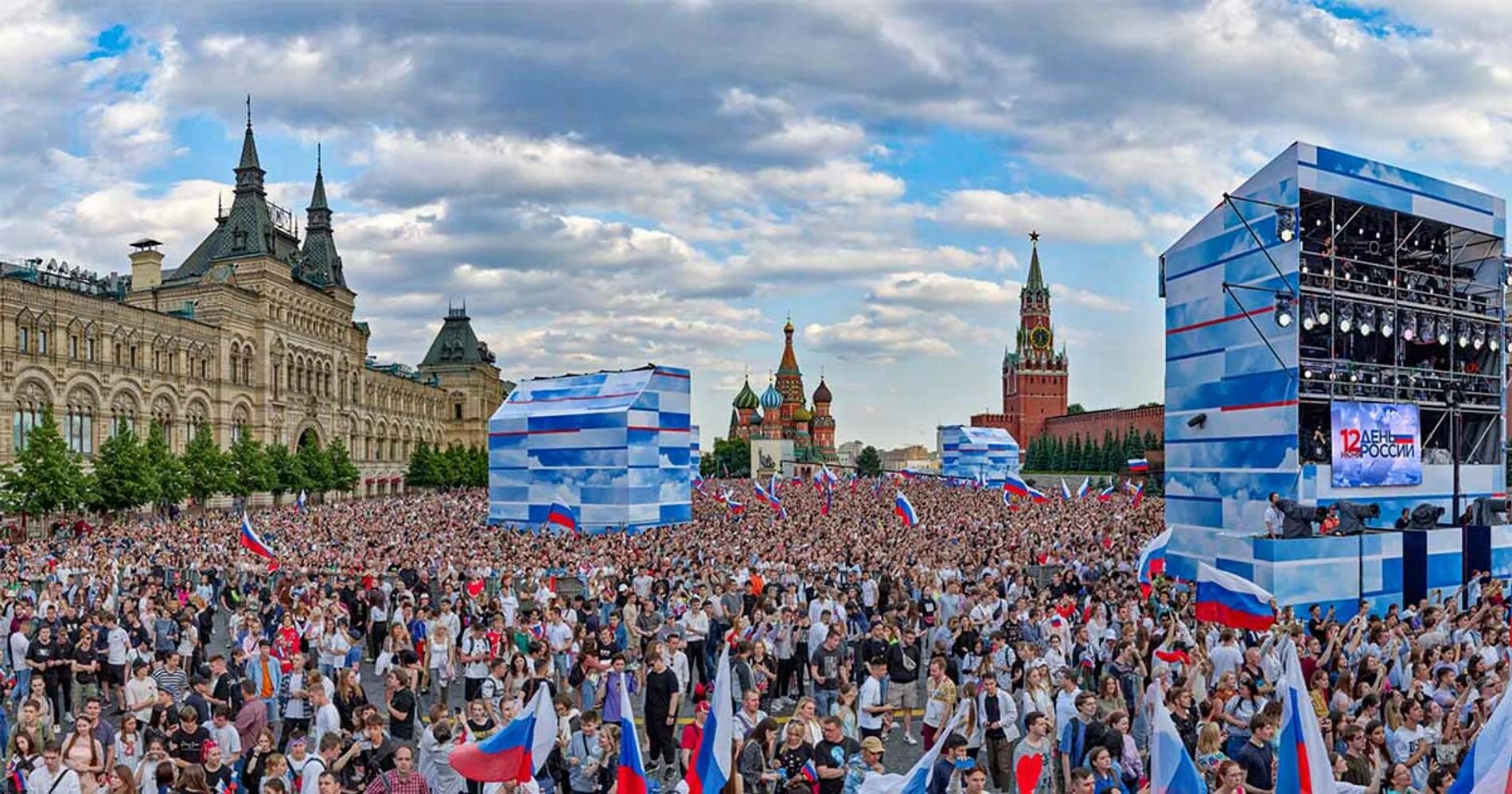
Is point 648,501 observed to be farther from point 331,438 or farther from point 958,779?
→ point 331,438

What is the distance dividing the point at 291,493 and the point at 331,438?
36.1 feet

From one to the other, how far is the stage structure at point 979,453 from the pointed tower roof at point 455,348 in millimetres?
51662

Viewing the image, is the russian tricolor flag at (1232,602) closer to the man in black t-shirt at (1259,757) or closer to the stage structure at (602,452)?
the man in black t-shirt at (1259,757)

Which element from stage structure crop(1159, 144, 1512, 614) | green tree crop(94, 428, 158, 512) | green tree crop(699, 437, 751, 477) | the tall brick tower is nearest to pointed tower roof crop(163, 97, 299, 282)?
green tree crop(94, 428, 158, 512)

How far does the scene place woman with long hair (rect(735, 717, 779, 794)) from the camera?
8.84 metres

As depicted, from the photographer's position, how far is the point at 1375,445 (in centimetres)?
2302

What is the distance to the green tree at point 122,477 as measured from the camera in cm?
4503

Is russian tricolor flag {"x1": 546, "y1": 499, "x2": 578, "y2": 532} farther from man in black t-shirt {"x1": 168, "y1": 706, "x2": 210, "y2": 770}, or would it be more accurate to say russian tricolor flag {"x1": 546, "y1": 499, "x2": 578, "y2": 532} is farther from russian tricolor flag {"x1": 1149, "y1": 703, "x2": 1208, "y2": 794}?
russian tricolor flag {"x1": 1149, "y1": 703, "x2": 1208, "y2": 794}

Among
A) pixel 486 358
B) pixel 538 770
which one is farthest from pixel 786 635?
pixel 486 358

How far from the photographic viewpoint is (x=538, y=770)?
31.0 ft

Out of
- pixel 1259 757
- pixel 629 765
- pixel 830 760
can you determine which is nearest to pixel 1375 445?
pixel 1259 757

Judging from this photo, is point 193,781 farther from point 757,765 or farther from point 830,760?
point 830,760

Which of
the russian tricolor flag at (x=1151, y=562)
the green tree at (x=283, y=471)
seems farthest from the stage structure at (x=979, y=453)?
the russian tricolor flag at (x=1151, y=562)

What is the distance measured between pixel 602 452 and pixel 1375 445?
2555cm
